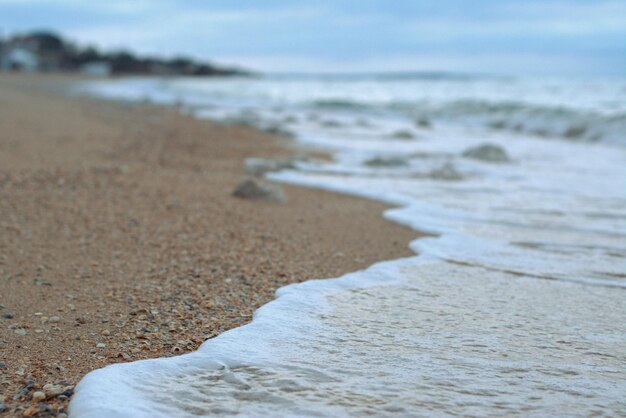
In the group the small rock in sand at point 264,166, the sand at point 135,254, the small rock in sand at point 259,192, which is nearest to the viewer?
the sand at point 135,254

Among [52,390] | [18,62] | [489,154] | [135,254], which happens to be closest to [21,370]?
[52,390]

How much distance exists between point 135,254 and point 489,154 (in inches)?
221

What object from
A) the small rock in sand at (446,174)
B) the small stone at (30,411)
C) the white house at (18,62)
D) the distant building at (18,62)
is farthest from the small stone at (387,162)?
the white house at (18,62)

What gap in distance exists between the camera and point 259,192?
16.5 ft

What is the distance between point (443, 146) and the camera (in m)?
10.0

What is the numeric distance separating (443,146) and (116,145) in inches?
187

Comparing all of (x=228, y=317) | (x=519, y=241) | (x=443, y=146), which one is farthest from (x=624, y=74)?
(x=228, y=317)

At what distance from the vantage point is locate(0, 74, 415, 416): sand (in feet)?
7.63

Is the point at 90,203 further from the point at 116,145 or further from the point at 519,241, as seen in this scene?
the point at 116,145

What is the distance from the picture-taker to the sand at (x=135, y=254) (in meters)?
2.33

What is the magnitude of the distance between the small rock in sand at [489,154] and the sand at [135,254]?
3.14 meters

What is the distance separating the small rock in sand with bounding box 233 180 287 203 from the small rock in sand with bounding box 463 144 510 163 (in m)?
3.71

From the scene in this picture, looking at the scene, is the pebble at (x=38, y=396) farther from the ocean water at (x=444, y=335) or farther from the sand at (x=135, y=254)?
the ocean water at (x=444, y=335)

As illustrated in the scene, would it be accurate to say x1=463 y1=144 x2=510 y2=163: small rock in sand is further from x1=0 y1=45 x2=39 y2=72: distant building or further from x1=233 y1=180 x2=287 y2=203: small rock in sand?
x1=0 y1=45 x2=39 y2=72: distant building
